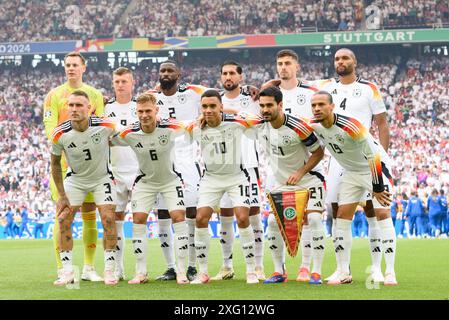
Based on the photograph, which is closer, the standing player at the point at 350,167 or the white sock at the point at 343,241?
the standing player at the point at 350,167

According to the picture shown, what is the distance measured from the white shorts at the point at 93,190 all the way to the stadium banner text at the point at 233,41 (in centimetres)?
3194

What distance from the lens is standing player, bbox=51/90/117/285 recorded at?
999 centimetres

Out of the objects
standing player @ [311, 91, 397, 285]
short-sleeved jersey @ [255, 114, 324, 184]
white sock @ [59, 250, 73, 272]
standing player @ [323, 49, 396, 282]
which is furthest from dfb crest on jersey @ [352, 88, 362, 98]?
white sock @ [59, 250, 73, 272]

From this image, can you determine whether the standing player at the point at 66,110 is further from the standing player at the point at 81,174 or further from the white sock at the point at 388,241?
the white sock at the point at 388,241

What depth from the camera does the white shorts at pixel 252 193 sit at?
10430 mm

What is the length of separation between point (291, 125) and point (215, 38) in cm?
3366

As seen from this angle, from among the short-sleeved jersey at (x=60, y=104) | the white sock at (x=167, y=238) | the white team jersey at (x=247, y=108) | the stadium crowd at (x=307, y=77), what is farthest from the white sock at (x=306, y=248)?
the stadium crowd at (x=307, y=77)

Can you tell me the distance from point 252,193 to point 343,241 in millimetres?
1318

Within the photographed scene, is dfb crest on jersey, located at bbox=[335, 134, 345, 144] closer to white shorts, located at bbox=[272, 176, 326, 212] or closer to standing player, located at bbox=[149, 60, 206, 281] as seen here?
white shorts, located at bbox=[272, 176, 326, 212]

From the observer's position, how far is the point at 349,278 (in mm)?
9883

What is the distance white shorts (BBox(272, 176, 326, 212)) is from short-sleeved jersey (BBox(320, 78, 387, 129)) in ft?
3.24

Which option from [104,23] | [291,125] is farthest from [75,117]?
[104,23]

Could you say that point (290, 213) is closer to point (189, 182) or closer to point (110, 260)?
point (189, 182)
